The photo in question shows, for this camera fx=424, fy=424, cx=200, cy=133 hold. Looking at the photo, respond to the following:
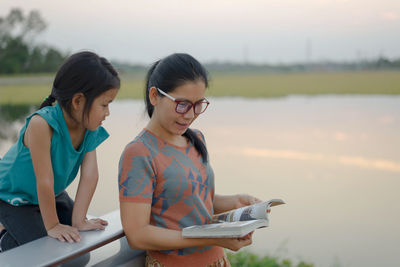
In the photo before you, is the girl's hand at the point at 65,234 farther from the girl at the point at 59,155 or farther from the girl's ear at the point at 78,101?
the girl's ear at the point at 78,101

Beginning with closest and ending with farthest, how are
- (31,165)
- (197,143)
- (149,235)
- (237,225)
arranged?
(237,225) → (149,235) → (197,143) → (31,165)

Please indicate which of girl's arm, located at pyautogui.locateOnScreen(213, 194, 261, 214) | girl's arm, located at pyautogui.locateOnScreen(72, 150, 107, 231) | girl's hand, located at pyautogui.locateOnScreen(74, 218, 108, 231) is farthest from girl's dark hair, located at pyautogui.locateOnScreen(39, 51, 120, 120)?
girl's arm, located at pyautogui.locateOnScreen(213, 194, 261, 214)

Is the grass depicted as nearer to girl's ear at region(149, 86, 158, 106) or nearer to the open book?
the open book

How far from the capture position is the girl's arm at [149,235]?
1.20 m

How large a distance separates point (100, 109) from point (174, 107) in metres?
0.32

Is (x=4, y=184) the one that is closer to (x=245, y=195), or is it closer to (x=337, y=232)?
(x=245, y=195)

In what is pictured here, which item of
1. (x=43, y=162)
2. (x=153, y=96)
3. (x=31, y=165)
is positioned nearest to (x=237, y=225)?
(x=153, y=96)

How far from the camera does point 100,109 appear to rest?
143 cm

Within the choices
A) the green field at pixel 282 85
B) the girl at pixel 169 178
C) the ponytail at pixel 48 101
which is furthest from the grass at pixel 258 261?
the green field at pixel 282 85

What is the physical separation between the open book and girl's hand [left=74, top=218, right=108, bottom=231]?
37 centimetres

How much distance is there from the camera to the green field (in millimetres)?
4766

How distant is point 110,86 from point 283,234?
1973 mm

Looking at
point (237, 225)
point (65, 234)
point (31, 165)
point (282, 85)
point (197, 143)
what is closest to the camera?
point (237, 225)

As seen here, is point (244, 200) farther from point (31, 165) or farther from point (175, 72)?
point (31, 165)
